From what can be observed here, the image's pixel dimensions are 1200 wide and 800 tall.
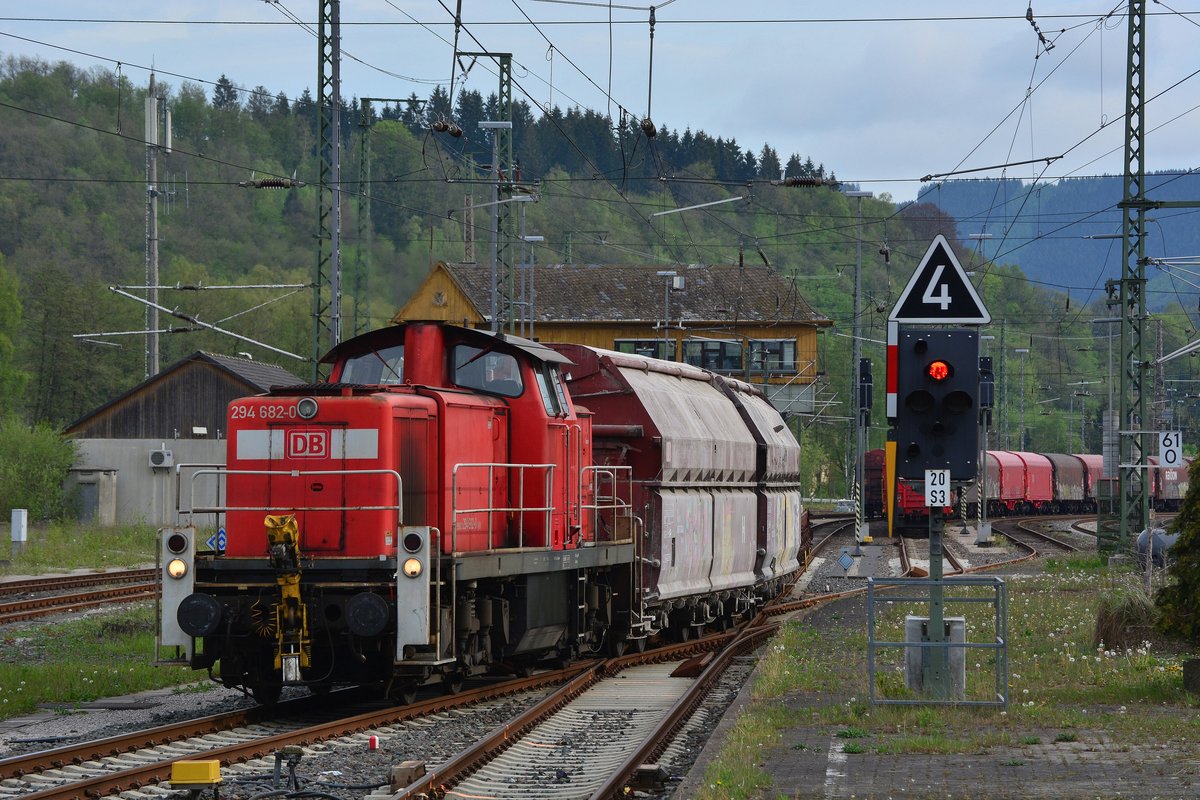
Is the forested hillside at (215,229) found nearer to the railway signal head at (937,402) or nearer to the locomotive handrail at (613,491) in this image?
the locomotive handrail at (613,491)

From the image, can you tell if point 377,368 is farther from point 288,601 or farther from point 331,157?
point 331,157

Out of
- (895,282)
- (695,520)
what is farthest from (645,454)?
(895,282)

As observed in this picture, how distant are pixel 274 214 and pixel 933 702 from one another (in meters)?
47.4

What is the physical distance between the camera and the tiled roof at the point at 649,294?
67.2 m

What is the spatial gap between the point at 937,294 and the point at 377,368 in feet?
18.2

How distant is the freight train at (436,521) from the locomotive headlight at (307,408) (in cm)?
2

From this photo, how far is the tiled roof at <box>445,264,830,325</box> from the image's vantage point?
221ft

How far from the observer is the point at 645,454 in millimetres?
17750

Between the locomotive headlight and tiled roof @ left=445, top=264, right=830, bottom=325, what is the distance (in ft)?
174

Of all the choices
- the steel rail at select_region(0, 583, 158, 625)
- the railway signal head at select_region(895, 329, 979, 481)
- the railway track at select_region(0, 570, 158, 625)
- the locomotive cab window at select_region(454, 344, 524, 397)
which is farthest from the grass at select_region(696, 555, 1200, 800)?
the steel rail at select_region(0, 583, 158, 625)

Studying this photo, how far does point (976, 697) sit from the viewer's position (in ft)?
41.9

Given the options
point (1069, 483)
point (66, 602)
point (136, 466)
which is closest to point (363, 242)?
point (66, 602)

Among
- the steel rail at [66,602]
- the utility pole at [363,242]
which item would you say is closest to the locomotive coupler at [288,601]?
the steel rail at [66,602]

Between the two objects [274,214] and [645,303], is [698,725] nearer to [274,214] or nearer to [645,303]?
[274,214]
